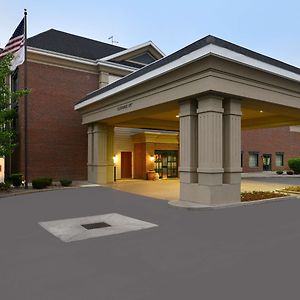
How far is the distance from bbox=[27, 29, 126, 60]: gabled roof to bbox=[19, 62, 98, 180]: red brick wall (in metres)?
2.09

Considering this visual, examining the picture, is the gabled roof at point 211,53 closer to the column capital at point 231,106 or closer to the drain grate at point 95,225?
the column capital at point 231,106

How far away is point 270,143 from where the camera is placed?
43000 millimetres

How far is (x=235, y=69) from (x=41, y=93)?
16219mm

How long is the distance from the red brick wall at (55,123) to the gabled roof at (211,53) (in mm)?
9292

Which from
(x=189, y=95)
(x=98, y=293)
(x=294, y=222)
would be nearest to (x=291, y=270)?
(x=98, y=293)

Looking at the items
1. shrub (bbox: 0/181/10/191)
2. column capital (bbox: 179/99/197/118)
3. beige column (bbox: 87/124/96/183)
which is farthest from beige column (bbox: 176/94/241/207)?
beige column (bbox: 87/124/96/183)

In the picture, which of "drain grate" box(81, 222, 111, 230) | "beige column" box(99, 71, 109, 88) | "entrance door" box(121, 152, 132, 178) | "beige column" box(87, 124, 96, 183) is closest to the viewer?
"drain grate" box(81, 222, 111, 230)

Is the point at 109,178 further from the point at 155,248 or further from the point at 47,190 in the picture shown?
the point at 155,248

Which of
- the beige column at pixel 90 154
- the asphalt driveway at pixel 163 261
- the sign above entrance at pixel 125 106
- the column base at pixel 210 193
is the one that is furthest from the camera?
the beige column at pixel 90 154

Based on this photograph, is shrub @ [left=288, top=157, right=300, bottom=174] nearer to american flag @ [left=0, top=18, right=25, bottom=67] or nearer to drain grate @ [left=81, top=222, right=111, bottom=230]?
american flag @ [left=0, top=18, right=25, bottom=67]

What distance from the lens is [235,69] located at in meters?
12.3

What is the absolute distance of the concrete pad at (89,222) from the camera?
796 centimetres

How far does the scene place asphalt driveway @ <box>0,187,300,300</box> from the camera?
4.59m

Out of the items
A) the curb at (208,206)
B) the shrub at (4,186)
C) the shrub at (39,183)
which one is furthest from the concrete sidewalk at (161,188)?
the shrub at (4,186)
